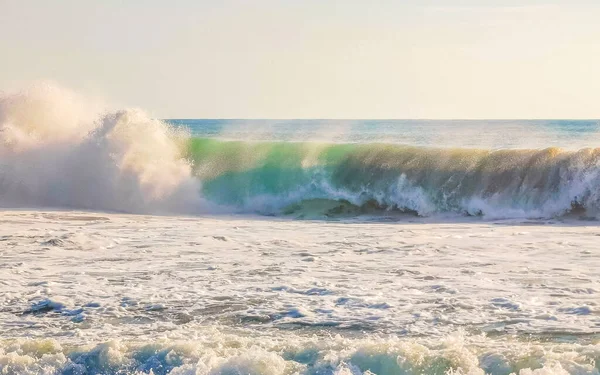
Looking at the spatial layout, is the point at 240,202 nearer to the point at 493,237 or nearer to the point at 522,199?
the point at 522,199

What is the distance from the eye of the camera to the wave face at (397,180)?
57.5 ft

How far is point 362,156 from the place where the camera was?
21516 mm

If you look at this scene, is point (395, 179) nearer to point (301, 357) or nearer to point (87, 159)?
point (87, 159)

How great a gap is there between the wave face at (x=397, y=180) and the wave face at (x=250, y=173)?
0.03 m

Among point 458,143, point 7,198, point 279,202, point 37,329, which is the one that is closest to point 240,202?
point 279,202

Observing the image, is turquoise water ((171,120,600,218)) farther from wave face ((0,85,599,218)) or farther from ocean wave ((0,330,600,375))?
ocean wave ((0,330,600,375))

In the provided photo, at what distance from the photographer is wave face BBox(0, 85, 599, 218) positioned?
18.0m

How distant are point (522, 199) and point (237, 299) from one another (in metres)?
10.9

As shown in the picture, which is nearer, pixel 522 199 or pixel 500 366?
pixel 500 366

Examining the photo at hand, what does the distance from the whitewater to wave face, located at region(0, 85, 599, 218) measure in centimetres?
5

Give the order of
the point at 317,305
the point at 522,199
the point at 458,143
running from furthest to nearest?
1. the point at 458,143
2. the point at 522,199
3. the point at 317,305

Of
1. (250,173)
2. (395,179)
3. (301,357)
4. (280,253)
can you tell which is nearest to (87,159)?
(250,173)

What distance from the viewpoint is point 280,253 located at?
11.2 m

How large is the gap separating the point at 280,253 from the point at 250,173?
10844mm
